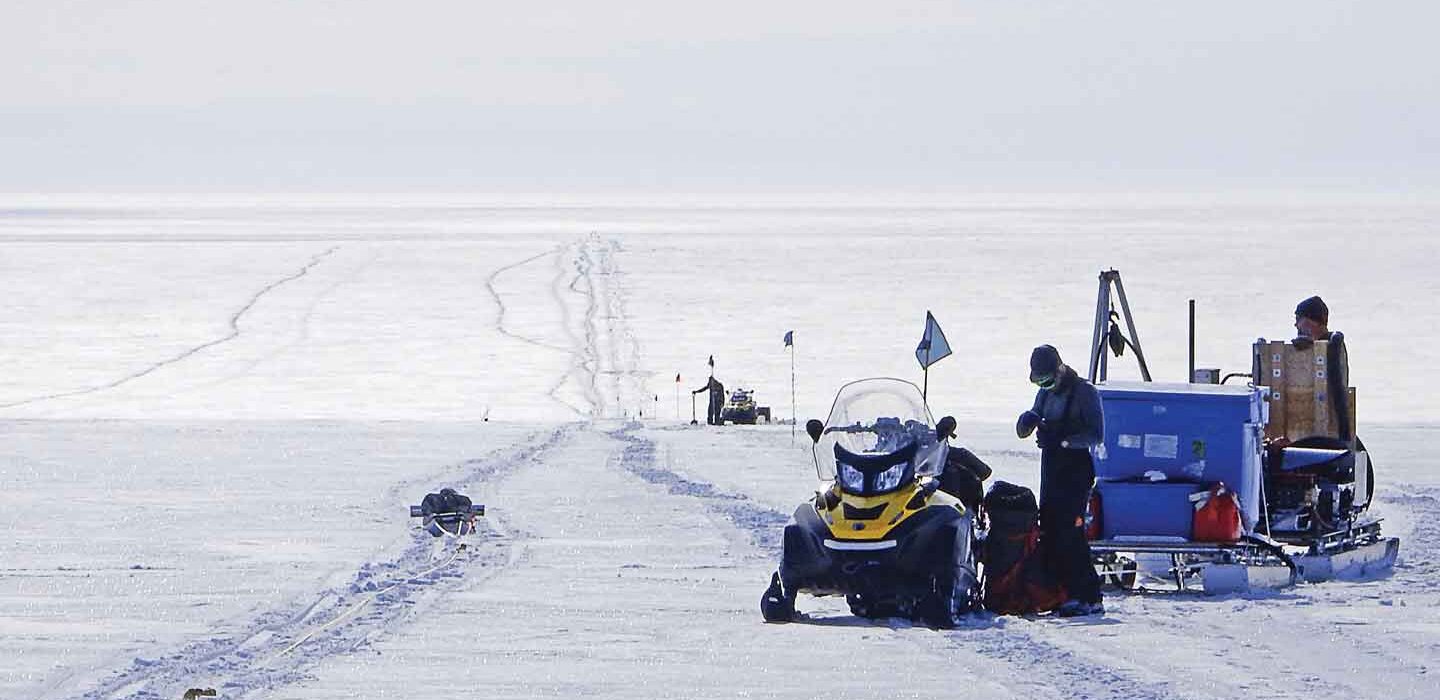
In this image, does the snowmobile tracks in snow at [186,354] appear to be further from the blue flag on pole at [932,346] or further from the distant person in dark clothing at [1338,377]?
the distant person in dark clothing at [1338,377]

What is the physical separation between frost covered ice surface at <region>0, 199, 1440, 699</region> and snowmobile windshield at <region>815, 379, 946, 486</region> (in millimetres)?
629

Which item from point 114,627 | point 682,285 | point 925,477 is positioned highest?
point 682,285

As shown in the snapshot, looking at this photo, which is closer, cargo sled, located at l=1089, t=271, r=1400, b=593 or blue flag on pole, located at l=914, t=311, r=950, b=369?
cargo sled, located at l=1089, t=271, r=1400, b=593

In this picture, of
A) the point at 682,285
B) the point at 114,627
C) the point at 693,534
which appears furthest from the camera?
the point at 682,285

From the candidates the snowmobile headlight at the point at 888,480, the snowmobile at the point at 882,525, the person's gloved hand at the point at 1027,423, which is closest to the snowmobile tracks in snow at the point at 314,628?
the snowmobile at the point at 882,525

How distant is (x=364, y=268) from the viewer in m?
69.8

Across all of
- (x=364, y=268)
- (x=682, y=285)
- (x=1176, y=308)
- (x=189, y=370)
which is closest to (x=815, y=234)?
(x=364, y=268)

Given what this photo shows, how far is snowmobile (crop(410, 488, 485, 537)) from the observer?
500 inches

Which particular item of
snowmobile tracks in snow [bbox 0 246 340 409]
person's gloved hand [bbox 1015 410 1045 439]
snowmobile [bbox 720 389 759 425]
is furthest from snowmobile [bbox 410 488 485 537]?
snowmobile tracks in snow [bbox 0 246 340 409]

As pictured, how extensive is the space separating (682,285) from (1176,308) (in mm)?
15448

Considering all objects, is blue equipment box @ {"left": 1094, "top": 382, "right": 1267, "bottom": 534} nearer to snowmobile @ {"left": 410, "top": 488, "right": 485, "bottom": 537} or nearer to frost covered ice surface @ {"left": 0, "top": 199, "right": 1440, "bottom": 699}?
frost covered ice surface @ {"left": 0, "top": 199, "right": 1440, "bottom": 699}

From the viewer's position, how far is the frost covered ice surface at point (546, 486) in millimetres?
7512

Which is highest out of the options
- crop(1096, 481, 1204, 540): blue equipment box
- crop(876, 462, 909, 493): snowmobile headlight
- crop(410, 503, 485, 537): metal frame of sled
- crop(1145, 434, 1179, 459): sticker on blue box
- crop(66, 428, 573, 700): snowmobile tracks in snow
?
crop(1145, 434, 1179, 459): sticker on blue box

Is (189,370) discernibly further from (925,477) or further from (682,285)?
(925,477)
